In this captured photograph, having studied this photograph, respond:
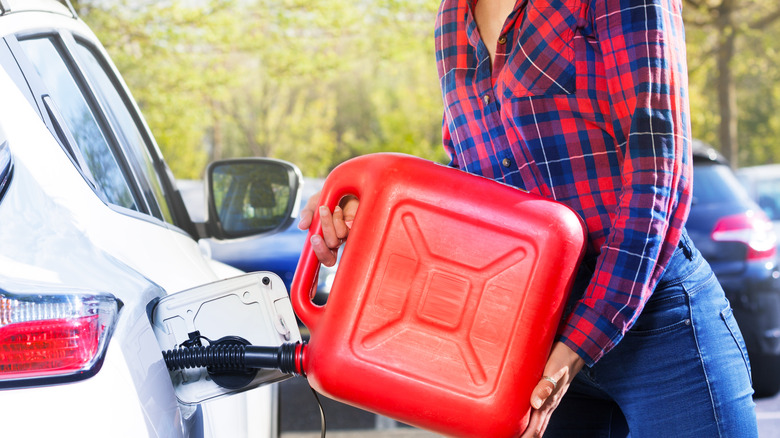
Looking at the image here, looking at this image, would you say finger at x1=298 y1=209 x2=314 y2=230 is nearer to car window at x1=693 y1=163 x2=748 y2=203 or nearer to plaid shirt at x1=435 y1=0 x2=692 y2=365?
plaid shirt at x1=435 y1=0 x2=692 y2=365

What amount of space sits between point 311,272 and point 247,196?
1.12m

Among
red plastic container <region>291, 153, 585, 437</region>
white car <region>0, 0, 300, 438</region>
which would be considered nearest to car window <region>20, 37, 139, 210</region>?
white car <region>0, 0, 300, 438</region>

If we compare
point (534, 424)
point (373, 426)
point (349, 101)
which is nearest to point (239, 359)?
point (534, 424)

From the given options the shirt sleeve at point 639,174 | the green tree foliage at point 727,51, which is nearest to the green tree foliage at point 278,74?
the green tree foliage at point 727,51

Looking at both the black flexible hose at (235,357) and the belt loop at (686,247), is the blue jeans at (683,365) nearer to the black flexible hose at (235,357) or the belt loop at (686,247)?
the belt loop at (686,247)

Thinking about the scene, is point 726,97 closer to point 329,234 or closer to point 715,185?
point 715,185

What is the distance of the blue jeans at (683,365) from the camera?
4.57ft

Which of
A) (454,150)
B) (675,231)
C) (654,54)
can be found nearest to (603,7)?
(654,54)

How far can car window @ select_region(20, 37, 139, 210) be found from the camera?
4.88 feet

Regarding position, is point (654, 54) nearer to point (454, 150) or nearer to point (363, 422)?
point (454, 150)

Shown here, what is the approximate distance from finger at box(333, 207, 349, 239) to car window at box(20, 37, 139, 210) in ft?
1.38

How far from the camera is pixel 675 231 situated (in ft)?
4.33

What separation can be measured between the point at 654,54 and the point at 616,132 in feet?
0.47

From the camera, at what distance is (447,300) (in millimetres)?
1260
